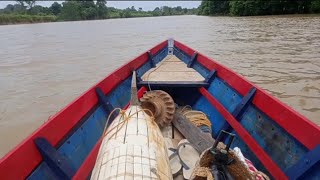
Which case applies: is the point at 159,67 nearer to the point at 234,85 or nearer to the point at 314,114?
the point at 234,85

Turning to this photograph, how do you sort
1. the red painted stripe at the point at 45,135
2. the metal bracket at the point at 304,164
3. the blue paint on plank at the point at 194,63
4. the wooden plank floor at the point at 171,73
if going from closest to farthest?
the red painted stripe at the point at 45,135
the metal bracket at the point at 304,164
the wooden plank floor at the point at 171,73
the blue paint on plank at the point at 194,63

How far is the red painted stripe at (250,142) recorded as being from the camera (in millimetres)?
2492

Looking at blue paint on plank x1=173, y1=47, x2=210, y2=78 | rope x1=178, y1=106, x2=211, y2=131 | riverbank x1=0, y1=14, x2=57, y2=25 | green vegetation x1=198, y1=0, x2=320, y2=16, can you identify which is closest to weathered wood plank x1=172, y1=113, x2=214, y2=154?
rope x1=178, y1=106, x2=211, y2=131

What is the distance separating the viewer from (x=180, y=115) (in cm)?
380

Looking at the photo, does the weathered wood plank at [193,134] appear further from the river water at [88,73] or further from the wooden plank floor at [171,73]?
the river water at [88,73]

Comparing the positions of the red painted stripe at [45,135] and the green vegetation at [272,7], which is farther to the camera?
the green vegetation at [272,7]

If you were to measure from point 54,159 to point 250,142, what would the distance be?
5.83 ft

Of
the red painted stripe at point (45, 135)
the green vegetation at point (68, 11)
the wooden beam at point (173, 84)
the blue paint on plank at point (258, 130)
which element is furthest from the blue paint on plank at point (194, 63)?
the green vegetation at point (68, 11)

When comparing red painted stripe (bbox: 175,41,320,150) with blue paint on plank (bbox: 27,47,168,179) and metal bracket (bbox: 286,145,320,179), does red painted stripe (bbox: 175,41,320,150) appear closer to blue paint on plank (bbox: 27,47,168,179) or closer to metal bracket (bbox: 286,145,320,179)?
metal bracket (bbox: 286,145,320,179)

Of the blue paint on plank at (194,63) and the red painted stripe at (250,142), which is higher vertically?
the blue paint on plank at (194,63)

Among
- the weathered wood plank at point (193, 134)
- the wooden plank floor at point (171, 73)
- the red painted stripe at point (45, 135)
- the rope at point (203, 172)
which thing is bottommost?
the weathered wood plank at point (193, 134)

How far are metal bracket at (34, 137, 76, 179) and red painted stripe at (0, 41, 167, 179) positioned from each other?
0.12 ft

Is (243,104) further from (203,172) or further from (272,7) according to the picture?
(272,7)

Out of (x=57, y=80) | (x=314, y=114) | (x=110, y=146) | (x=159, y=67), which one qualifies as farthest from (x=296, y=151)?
(x=57, y=80)
